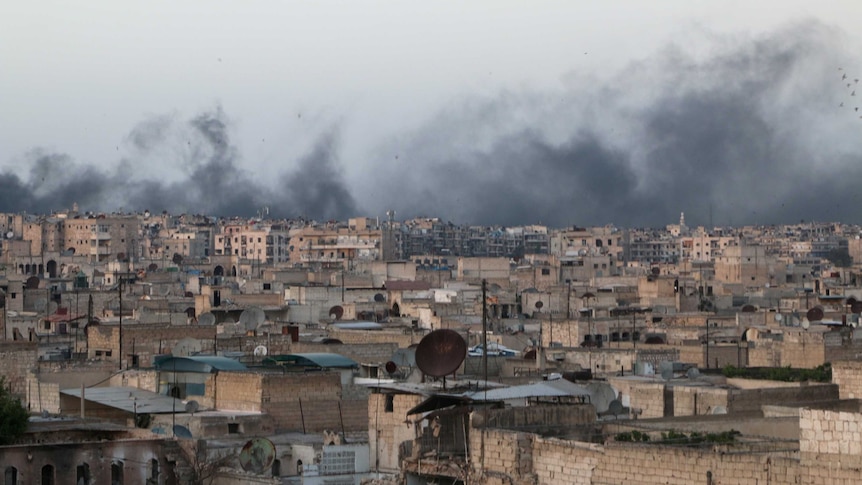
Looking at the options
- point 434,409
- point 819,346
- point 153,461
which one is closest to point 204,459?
point 153,461

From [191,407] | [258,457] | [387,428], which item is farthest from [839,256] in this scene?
[258,457]

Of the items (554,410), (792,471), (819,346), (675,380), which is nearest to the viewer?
(792,471)

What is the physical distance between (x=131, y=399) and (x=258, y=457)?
5.50 meters

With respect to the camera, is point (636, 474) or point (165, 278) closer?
point (636, 474)

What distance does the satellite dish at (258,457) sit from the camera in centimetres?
2047

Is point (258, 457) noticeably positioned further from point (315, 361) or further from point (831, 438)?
point (831, 438)

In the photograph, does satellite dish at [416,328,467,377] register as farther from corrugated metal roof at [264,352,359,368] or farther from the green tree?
the green tree

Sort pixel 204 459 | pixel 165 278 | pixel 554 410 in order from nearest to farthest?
pixel 554 410
pixel 204 459
pixel 165 278

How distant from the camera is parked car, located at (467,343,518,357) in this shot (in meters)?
32.5

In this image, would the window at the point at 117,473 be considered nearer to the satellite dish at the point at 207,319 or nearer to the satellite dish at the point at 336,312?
the satellite dish at the point at 207,319

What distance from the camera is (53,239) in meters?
131

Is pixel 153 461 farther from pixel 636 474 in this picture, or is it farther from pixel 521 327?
pixel 521 327

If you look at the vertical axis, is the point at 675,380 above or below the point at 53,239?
below

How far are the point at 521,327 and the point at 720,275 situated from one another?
49353 mm
